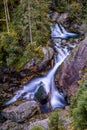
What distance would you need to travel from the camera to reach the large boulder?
2562 cm

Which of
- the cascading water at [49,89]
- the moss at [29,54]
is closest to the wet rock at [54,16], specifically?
the cascading water at [49,89]

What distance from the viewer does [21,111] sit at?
83.4 feet

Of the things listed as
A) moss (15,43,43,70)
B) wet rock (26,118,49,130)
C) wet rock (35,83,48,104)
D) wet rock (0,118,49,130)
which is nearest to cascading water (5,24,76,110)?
wet rock (35,83,48,104)

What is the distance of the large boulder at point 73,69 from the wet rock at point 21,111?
13.0ft

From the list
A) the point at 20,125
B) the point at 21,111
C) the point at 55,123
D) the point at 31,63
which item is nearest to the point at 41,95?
the point at 21,111

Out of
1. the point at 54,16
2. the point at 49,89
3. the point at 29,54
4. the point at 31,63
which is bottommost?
the point at 49,89

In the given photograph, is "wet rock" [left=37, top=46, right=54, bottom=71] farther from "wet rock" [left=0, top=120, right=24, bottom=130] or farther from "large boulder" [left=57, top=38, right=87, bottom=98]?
"wet rock" [left=0, top=120, right=24, bottom=130]

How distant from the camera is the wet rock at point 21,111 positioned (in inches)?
993

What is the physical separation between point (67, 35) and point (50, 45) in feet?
16.7

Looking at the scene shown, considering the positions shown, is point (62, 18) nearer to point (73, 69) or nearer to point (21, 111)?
point (73, 69)

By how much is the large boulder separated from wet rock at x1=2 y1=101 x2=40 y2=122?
13.0ft

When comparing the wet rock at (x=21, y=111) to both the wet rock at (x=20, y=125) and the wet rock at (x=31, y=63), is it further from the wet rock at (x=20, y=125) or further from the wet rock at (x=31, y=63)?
the wet rock at (x=31, y=63)

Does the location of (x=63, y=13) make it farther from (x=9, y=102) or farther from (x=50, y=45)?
(x=9, y=102)

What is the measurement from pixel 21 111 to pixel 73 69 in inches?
283
